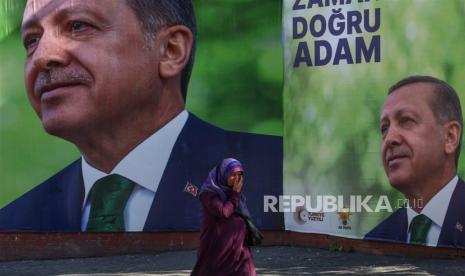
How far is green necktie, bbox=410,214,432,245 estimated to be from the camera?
1194 centimetres

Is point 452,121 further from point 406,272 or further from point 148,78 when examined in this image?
point 148,78

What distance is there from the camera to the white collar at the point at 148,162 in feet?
43.4

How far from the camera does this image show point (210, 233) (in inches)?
311

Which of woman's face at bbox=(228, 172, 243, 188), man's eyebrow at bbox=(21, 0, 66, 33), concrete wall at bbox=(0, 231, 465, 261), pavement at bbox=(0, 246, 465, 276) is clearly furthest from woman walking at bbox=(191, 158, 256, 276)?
man's eyebrow at bbox=(21, 0, 66, 33)

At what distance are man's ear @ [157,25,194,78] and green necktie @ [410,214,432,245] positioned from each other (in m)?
4.30

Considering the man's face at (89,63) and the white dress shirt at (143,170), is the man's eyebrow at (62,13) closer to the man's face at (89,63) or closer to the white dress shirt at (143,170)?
the man's face at (89,63)

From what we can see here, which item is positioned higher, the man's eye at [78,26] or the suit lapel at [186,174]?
the man's eye at [78,26]

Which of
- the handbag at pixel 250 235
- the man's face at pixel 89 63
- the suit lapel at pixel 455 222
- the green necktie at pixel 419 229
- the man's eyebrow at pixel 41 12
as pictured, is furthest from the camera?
the man's eyebrow at pixel 41 12

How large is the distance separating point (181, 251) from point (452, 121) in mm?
4738

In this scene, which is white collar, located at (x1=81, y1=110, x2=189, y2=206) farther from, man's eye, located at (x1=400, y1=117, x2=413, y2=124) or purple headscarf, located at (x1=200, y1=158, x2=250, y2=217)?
purple headscarf, located at (x1=200, y1=158, x2=250, y2=217)

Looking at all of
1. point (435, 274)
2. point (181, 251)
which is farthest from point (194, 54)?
point (435, 274)

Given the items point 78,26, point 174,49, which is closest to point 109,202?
point 174,49

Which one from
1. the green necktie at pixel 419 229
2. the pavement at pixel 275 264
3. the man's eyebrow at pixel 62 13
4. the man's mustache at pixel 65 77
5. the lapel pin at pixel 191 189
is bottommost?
the pavement at pixel 275 264

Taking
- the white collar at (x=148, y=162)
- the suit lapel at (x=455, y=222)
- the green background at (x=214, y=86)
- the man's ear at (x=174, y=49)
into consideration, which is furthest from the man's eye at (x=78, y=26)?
the suit lapel at (x=455, y=222)
